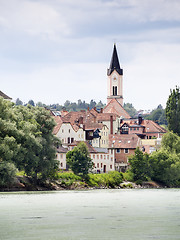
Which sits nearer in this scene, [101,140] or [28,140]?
[28,140]

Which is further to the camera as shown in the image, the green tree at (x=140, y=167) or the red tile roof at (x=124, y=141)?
the red tile roof at (x=124, y=141)

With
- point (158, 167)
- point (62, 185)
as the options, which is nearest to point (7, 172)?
point (62, 185)

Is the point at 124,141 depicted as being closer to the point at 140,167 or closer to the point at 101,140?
the point at 101,140

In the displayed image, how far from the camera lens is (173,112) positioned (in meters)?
135

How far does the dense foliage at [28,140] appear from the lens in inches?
2987

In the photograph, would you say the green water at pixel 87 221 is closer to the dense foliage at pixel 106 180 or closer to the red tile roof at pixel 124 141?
the dense foliage at pixel 106 180

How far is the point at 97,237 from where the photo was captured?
3378cm

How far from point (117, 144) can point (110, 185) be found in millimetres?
38587

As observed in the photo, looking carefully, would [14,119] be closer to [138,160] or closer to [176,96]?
[138,160]

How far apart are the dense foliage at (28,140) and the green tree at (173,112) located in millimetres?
46101

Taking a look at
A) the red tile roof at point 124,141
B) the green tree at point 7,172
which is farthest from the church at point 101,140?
the green tree at point 7,172

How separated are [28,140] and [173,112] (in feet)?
201

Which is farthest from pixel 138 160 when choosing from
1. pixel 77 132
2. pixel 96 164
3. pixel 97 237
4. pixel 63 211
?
pixel 97 237

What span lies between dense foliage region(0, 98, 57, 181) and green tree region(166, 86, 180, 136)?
4610cm
